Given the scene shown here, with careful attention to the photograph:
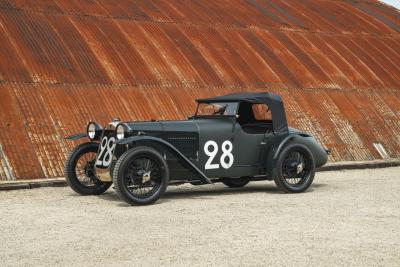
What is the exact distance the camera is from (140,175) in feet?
29.1

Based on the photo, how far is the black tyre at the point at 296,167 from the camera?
395 inches

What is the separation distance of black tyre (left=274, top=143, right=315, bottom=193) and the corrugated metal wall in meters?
4.14

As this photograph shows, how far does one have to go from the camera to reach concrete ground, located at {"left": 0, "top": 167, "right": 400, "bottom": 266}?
545 centimetres

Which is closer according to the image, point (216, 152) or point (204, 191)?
point (216, 152)

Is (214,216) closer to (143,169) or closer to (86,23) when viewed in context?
(143,169)

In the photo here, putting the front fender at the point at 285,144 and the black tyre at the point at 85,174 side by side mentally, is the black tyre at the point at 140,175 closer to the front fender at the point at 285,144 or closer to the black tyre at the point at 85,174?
the black tyre at the point at 85,174

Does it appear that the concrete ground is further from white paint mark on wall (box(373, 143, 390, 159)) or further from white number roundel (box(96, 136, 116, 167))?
white paint mark on wall (box(373, 143, 390, 159))

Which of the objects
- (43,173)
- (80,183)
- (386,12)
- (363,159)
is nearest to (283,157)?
(80,183)

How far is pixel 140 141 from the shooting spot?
9148 mm

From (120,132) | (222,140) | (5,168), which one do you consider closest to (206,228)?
(120,132)

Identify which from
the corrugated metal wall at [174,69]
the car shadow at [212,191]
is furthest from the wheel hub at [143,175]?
the corrugated metal wall at [174,69]

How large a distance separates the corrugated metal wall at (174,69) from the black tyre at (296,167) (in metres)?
4.14

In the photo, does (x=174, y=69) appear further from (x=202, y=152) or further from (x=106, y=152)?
(x=106, y=152)

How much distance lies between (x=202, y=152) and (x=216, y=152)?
0.24 m
